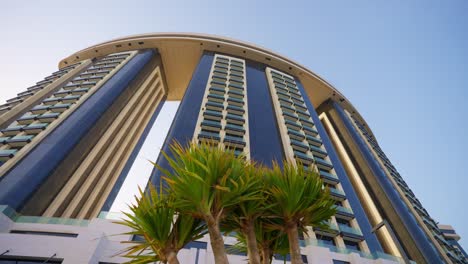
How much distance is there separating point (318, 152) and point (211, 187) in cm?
3387

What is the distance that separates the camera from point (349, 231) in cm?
2752

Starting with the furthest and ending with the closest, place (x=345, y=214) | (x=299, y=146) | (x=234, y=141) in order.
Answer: (x=299, y=146)
(x=234, y=141)
(x=345, y=214)

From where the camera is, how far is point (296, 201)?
5.84 m

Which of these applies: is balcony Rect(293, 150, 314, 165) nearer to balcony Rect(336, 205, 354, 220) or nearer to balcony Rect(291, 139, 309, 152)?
balcony Rect(291, 139, 309, 152)

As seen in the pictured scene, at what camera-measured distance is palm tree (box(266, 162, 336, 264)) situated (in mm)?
5879

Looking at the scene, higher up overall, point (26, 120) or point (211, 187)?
point (26, 120)

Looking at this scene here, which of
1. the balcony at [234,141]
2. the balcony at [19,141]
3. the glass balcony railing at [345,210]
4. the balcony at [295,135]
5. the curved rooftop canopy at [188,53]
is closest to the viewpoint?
the balcony at [19,141]

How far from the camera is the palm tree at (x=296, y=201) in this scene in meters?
5.88

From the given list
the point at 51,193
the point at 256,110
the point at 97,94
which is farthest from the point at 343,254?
the point at 97,94

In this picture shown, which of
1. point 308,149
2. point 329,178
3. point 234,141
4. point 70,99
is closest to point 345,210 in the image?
point 329,178

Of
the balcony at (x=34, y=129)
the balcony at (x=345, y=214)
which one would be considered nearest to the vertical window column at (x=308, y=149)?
the balcony at (x=345, y=214)

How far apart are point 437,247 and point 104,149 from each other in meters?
47.2

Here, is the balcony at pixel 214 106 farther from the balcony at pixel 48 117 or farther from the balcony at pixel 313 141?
the balcony at pixel 48 117

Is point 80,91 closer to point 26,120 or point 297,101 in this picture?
point 26,120
